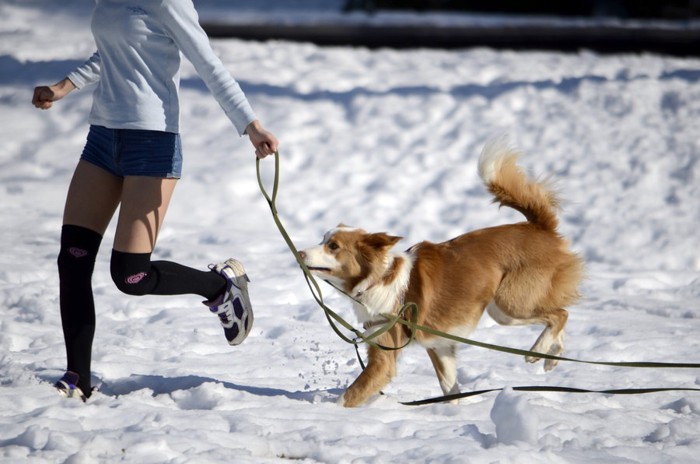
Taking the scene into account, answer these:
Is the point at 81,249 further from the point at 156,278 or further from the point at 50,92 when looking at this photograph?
the point at 50,92

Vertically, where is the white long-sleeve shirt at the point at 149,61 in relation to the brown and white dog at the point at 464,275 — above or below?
above

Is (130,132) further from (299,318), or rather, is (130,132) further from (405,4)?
(405,4)

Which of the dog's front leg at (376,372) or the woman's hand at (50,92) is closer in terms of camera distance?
the woman's hand at (50,92)

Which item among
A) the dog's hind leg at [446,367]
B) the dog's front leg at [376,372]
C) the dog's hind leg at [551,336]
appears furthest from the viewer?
the dog's hind leg at [551,336]

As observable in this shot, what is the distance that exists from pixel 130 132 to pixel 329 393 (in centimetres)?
160

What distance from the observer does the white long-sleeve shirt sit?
3307 millimetres

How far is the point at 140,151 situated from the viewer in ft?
11.1

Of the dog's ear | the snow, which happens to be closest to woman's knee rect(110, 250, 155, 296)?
the snow

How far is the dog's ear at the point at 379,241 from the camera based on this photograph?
386 cm

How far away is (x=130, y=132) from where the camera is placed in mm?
3373

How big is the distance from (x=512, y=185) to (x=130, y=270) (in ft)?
6.40

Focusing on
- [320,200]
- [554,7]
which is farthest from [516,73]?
[554,7]

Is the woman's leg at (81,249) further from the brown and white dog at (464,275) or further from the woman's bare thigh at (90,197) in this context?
the brown and white dog at (464,275)

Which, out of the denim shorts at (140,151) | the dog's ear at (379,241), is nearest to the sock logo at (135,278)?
the denim shorts at (140,151)
